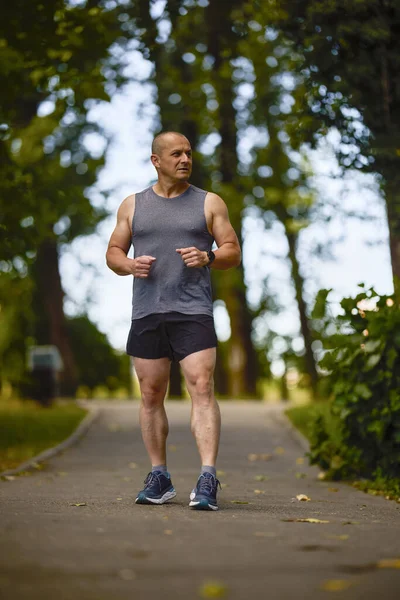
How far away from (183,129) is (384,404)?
20859 millimetres

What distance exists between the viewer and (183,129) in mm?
28812

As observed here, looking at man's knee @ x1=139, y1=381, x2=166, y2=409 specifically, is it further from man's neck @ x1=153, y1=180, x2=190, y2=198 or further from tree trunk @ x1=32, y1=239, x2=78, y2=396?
tree trunk @ x1=32, y1=239, x2=78, y2=396

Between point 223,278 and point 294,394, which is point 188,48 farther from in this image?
point 294,394

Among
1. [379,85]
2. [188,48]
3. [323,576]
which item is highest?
[188,48]

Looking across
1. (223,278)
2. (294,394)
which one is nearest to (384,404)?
(223,278)

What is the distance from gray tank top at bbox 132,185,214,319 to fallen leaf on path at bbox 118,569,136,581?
112 inches

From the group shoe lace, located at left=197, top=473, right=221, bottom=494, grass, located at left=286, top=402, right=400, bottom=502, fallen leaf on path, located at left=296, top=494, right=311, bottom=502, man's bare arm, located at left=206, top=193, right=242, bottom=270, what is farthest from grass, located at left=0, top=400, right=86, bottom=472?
man's bare arm, located at left=206, top=193, right=242, bottom=270

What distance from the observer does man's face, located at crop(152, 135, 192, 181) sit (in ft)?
22.8

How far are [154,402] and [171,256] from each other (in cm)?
99

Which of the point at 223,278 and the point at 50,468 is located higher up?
the point at 223,278

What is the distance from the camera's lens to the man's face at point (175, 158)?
6.94m

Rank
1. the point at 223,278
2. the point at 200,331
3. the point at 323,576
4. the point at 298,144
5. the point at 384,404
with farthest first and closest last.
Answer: the point at 223,278 → the point at 298,144 → the point at 384,404 → the point at 200,331 → the point at 323,576

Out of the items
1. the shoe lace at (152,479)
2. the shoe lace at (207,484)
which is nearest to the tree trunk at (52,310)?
the shoe lace at (152,479)

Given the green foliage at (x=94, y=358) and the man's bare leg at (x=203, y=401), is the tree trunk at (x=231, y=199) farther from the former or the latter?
the man's bare leg at (x=203, y=401)
